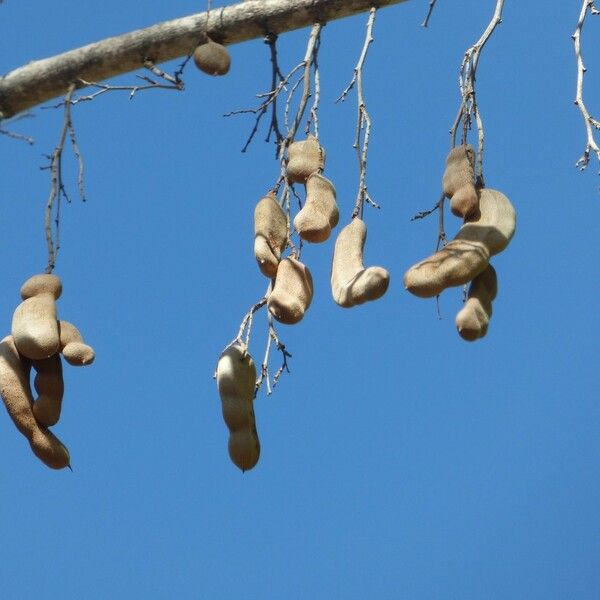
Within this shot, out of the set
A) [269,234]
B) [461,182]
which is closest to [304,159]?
[269,234]

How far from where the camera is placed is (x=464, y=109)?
3.17 m

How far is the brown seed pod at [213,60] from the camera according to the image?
3.40 meters

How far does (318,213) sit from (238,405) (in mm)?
390

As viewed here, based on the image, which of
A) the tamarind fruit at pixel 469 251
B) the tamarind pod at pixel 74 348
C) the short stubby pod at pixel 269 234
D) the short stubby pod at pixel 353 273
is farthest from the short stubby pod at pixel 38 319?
the tamarind fruit at pixel 469 251

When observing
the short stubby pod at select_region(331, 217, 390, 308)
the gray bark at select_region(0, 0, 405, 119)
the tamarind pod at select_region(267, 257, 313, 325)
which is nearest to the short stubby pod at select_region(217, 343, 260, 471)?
the tamarind pod at select_region(267, 257, 313, 325)

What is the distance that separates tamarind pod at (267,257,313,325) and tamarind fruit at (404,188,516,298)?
22 centimetres

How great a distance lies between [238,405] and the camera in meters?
3.02

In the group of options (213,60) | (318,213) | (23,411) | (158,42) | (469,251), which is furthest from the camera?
(158,42)

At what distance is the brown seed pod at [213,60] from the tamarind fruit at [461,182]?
0.59 meters

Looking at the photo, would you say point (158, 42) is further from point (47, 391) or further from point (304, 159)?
point (47, 391)

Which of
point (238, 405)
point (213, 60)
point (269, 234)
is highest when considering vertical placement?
point (213, 60)

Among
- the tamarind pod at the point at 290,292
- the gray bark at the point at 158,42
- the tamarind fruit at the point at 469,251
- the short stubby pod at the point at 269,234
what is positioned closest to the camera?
the tamarind fruit at the point at 469,251

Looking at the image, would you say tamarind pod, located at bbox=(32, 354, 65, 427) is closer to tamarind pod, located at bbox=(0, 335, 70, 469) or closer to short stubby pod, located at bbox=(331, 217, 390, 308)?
tamarind pod, located at bbox=(0, 335, 70, 469)

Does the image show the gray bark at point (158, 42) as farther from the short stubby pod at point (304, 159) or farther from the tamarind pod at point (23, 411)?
the tamarind pod at point (23, 411)
